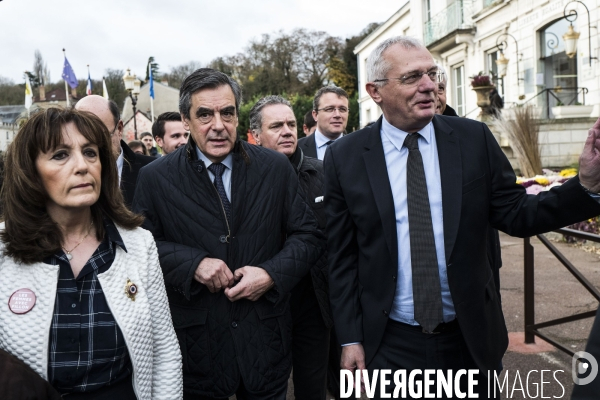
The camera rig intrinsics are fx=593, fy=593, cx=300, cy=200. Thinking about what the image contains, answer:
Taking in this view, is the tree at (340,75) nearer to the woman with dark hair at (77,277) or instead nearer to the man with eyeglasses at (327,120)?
the man with eyeglasses at (327,120)

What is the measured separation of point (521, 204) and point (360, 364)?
1.01m

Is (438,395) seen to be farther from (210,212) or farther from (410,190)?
(210,212)

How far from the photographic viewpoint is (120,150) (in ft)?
14.0

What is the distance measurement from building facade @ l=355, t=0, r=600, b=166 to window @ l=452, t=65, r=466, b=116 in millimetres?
45

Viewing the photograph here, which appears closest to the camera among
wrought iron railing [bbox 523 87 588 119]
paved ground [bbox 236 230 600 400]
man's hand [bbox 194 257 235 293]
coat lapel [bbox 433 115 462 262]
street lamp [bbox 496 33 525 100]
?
coat lapel [bbox 433 115 462 262]

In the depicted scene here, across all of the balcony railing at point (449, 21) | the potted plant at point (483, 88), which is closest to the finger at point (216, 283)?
the potted plant at point (483, 88)

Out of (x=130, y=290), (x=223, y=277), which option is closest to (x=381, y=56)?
(x=223, y=277)

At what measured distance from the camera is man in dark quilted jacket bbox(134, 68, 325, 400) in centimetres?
275

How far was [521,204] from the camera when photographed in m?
2.56

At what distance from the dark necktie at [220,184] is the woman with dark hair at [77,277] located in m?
0.53

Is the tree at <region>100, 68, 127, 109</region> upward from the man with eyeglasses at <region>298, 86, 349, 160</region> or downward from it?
upward

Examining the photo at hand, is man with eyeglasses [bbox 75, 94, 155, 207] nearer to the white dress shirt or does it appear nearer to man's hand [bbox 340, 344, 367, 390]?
the white dress shirt

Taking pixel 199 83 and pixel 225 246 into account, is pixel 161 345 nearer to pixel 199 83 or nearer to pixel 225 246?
pixel 225 246

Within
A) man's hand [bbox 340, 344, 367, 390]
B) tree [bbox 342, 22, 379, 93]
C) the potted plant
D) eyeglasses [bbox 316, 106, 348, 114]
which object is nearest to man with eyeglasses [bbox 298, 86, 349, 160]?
eyeglasses [bbox 316, 106, 348, 114]
